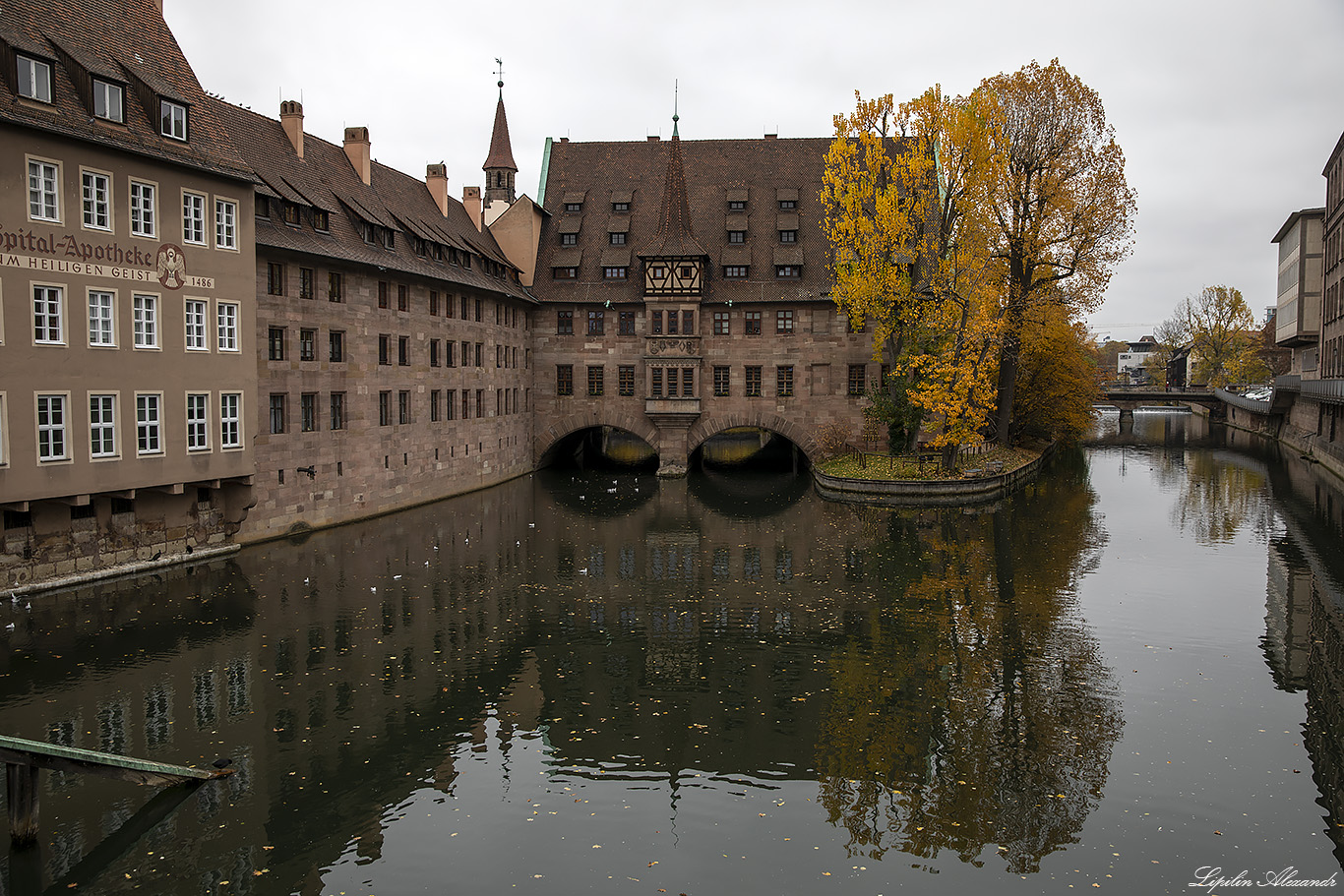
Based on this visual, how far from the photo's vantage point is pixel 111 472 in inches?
916

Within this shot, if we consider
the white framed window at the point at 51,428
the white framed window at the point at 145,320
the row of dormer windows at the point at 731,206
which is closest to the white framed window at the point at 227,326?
the white framed window at the point at 145,320

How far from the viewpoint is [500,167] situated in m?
55.0

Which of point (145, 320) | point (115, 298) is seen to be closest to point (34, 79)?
point (115, 298)

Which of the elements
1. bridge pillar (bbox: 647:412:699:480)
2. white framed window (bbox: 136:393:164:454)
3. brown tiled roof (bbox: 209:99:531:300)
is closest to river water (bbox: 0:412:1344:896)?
white framed window (bbox: 136:393:164:454)

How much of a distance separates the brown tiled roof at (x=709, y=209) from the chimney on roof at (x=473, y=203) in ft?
12.2

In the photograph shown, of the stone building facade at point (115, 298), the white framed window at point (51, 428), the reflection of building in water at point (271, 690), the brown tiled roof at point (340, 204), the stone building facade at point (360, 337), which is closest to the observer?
the reflection of building in water at point (271, 690)

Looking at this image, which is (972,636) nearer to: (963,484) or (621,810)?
(621,810)

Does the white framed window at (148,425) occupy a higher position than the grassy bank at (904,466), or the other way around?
the white framed window at (148,425)

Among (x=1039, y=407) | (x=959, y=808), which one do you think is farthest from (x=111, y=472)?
(x=1039, y=407)

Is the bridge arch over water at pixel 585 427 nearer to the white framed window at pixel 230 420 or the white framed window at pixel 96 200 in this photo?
the white framed window at pixel 230 420

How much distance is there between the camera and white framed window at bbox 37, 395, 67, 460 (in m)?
21.8

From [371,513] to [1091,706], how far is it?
83.5ft

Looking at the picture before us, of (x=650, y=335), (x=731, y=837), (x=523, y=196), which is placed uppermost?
(x=523, y=196)

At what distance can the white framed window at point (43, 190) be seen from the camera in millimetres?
21469
